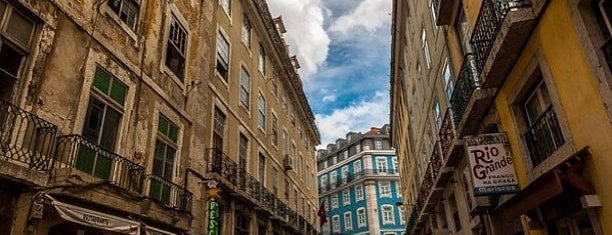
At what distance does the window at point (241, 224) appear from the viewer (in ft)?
49.3

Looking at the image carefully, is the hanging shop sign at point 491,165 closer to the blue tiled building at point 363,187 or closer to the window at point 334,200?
the blue tiled building at point 363,187

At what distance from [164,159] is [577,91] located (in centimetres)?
889

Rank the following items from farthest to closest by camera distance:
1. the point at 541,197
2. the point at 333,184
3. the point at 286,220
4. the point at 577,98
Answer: the point at 333,184 < the point at 286,220 < the point at 541,197 < the point at 577,98

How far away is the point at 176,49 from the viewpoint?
12.3 m

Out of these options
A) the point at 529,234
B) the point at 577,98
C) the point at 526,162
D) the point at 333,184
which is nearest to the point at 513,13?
the point at 577,98

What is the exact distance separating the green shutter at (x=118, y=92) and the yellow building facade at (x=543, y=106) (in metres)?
7.15

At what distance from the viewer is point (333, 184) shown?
6044 centimetres

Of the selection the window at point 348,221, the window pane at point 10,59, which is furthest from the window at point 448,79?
the window at point 348,221

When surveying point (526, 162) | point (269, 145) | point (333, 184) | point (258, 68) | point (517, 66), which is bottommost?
point (526, 162)

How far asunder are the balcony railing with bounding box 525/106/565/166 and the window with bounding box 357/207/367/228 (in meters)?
47.3

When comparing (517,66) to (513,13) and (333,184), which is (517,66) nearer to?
(513,13)

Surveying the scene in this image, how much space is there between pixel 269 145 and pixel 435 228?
8260mm

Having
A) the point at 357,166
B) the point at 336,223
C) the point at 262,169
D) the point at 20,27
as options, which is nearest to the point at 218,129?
the point at 262,169

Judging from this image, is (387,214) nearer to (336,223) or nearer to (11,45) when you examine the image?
(336,223)
